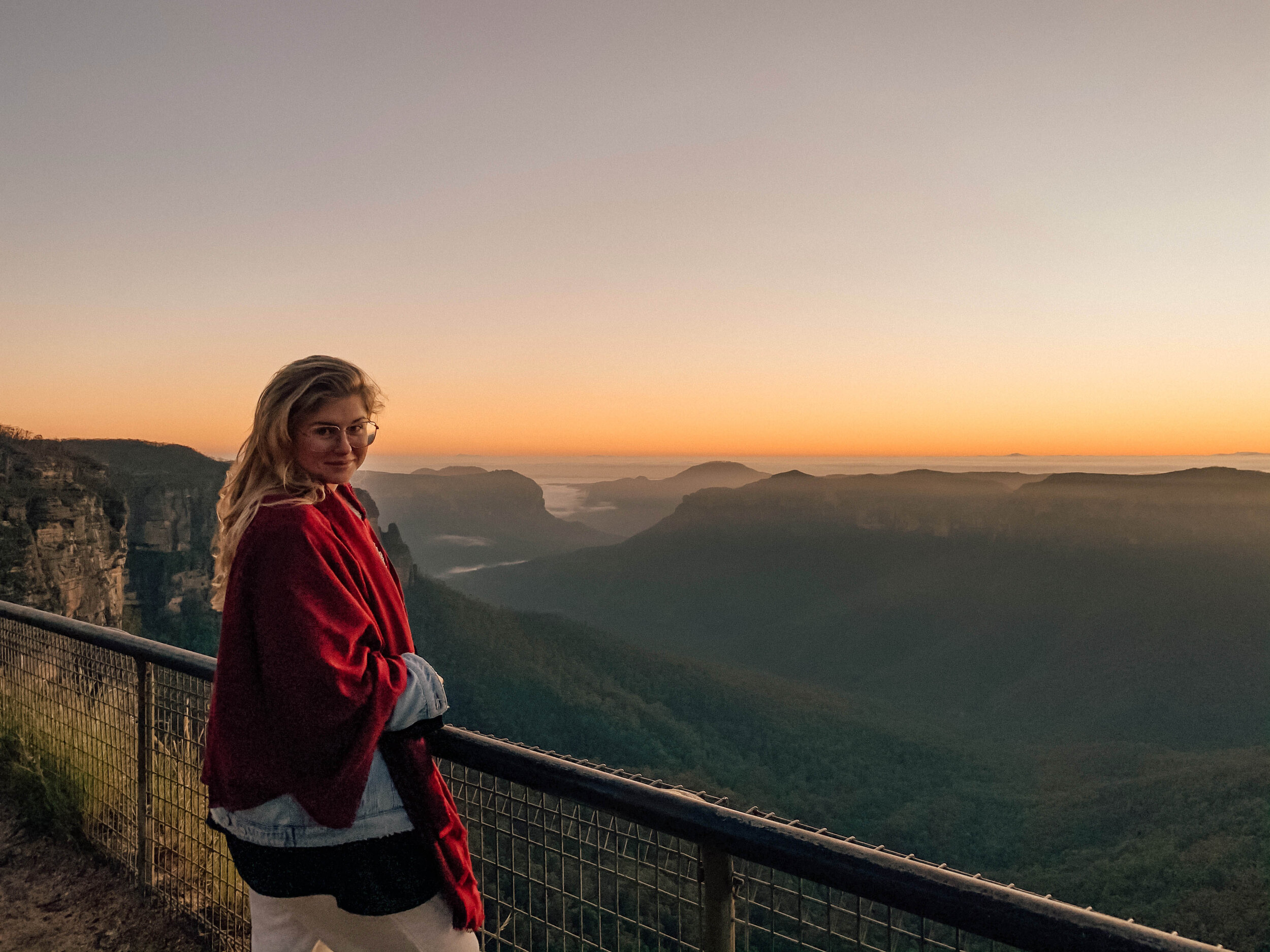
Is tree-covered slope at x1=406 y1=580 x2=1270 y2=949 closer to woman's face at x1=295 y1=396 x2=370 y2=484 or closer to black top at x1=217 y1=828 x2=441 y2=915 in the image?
black top at x1=217 y1=828 x2=441 y2=915

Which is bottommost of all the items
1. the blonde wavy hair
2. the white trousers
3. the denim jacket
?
the white trousers

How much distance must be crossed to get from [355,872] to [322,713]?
39cm

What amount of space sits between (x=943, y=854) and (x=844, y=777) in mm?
10749

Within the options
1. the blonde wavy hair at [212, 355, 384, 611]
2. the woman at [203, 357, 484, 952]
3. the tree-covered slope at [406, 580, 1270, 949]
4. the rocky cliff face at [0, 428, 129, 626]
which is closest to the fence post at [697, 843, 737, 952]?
the woman at [203, 357, 484, 952]

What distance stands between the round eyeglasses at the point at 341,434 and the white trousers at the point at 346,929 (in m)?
0.98

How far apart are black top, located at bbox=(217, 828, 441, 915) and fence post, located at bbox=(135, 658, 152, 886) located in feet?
5.90

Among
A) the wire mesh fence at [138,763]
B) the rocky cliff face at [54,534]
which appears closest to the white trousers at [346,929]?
the wire mesh fence at [138,763]

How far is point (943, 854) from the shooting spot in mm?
46500

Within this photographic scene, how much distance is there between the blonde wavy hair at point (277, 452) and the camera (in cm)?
170

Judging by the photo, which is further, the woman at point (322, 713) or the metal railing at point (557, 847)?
the woman at point (322, 713)

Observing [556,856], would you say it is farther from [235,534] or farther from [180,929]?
[180,929]

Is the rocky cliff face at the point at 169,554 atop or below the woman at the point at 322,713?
below

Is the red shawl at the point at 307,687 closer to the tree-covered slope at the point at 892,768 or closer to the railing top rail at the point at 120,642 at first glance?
the railing top rail at the point at 120,642

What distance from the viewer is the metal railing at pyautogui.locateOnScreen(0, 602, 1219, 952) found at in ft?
3.99
